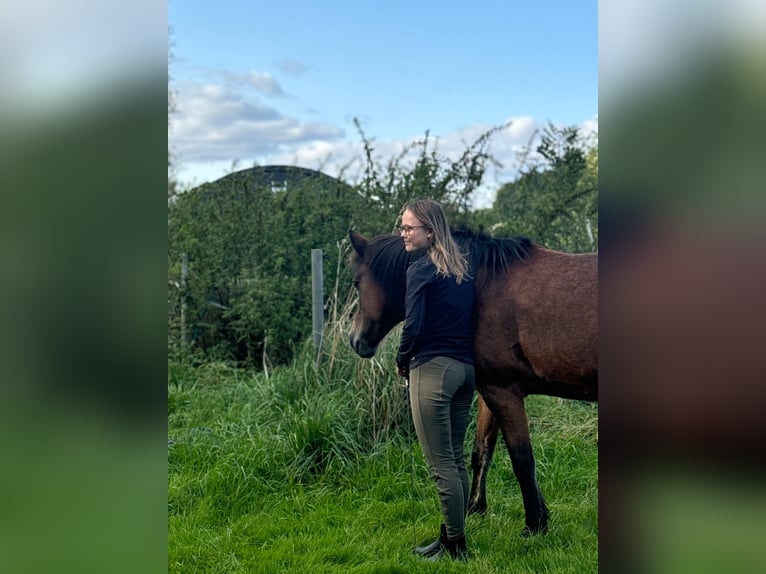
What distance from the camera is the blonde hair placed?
10.1ft

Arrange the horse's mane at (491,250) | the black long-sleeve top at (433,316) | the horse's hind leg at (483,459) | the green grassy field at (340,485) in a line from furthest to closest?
the horse's hind leg at (483,459) < the horse's mane at (491,250) < the green grassy field at (340,485) < the black long-sleeve top at (433,316)

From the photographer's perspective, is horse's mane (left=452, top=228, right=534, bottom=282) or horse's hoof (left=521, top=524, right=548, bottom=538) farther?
horse's mane (left=452, top=228, right=534, bottom=282)

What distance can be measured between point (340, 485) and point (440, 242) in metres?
2.04

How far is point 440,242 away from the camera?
10.2 ft

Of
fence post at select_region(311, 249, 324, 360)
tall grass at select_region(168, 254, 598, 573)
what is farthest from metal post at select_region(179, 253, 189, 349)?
fence post at select_region(311, 249, 324, 360)

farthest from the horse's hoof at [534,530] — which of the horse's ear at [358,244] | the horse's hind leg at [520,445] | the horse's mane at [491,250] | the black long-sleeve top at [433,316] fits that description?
the horse's ear at [358,244]

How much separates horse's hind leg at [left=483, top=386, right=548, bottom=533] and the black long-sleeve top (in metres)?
0.33

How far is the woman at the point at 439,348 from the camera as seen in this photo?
3057 mm

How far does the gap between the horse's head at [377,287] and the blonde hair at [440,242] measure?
0.39 m

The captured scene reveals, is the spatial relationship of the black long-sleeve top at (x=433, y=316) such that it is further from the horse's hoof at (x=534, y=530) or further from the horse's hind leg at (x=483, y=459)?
the horse's hoof at (x=534, y=530)

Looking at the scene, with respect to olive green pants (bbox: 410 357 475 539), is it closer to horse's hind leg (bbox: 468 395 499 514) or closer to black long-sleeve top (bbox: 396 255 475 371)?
black long-sleeve top (bbox: 396 255 475 371)
